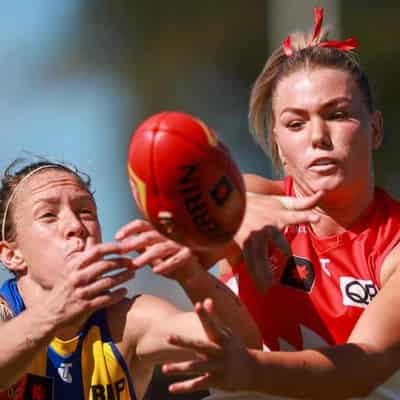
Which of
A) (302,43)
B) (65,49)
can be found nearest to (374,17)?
(65,49)

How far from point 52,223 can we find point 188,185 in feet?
3.40

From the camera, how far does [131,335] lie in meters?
4.89

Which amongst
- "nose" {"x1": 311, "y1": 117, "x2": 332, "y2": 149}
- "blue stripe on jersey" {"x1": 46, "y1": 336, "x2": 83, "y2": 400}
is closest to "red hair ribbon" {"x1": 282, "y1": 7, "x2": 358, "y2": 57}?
"nose" {"x1": 311, "y1": 117, "x2": 332, "y2": 149}

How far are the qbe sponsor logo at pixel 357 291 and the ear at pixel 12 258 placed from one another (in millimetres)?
1318

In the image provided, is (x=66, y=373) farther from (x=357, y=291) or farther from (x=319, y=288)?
(x=357, y=291)

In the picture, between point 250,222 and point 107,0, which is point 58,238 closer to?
point 250,222

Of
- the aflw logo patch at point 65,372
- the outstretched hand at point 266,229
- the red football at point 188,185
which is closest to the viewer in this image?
the red football at point 188,185

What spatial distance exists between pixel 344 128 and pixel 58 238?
120 centimetres

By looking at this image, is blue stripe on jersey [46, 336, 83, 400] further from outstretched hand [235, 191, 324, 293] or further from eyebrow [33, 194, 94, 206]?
outstretched hand [235, 191, 324, 293]

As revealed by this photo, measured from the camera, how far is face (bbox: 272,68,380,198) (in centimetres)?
473

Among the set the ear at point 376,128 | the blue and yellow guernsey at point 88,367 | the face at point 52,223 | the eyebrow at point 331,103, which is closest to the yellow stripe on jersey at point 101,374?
the blue and yellow guernsey at point 88,367

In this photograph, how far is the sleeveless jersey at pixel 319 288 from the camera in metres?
4.82

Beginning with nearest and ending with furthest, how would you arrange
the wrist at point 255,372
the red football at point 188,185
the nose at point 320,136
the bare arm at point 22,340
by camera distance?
the wrist at point 255,372 < the red football at point 188,185 < the bare arm at point 22,340 < the nose at point 320,136

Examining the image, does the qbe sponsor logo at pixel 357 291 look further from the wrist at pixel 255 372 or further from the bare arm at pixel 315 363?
the wrist at pixel 255 372
